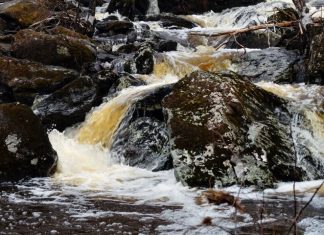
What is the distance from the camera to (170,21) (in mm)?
19562

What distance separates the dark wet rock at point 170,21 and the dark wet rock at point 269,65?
743cm

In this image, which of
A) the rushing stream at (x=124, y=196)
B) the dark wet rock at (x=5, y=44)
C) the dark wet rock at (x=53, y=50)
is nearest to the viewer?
the rushing stream at (x=124, y=196)

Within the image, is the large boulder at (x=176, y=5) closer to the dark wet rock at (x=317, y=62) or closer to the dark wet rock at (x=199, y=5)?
the dark wet rock at (x=199, y=5)

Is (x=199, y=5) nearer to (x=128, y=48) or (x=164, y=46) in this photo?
(x=164, y=46)

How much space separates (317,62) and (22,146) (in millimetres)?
5930

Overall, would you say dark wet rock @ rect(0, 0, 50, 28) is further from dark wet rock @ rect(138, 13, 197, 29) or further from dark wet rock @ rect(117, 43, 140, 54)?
dark wet rock @ rect(138, 13, 197, 29)

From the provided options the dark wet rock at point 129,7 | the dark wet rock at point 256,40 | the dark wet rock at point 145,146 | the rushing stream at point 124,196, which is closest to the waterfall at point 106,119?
the rushing stream at point 124,196

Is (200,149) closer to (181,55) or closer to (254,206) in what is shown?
(254,206)

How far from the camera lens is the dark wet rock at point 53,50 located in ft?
37.8

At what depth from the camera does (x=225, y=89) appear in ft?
23.8

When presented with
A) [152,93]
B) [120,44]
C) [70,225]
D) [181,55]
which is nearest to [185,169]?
[70,225]

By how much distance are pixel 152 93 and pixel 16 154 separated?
291 centimetres

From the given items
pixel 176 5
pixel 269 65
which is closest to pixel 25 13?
pixel 176 5

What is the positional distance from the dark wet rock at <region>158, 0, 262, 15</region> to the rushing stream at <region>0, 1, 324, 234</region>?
12247 millimetres
